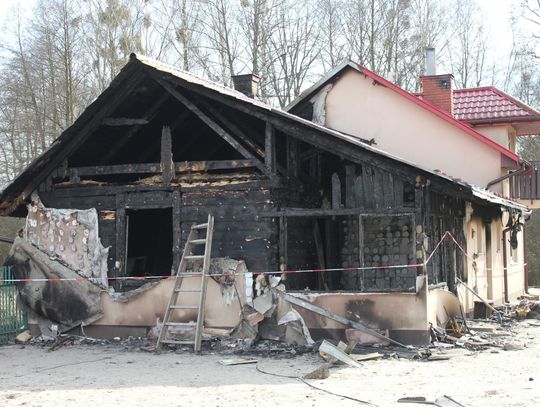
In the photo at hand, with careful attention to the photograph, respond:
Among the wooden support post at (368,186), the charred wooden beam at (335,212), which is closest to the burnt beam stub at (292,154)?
the charred wooden beam at (335,212)

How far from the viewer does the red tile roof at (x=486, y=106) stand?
19.5m

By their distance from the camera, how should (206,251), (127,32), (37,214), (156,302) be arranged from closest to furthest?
(206,251)
(156,302)
(37,214)
(127,32)

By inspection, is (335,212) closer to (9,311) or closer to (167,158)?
(167,158)

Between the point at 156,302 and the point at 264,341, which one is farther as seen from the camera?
the point at 156,302

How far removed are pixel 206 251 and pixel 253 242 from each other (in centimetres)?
87

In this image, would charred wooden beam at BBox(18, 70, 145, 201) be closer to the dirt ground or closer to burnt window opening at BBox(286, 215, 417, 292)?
the dirt ground

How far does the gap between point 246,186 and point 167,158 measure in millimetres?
1596

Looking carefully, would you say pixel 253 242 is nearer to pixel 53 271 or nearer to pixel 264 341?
pixel 264 341

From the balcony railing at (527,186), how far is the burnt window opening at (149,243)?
396 inches

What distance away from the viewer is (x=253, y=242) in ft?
38.4

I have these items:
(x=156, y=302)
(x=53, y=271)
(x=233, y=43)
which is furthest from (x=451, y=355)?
(x=233, y=43)

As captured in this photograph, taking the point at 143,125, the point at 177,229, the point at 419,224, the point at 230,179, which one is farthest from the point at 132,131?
the point at 419,224

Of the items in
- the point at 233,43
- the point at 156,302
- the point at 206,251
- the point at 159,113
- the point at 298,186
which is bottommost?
the point at 156,302

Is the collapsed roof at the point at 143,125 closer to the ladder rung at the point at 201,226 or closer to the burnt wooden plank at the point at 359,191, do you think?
the burnt wooden plank at the point at 359,191
